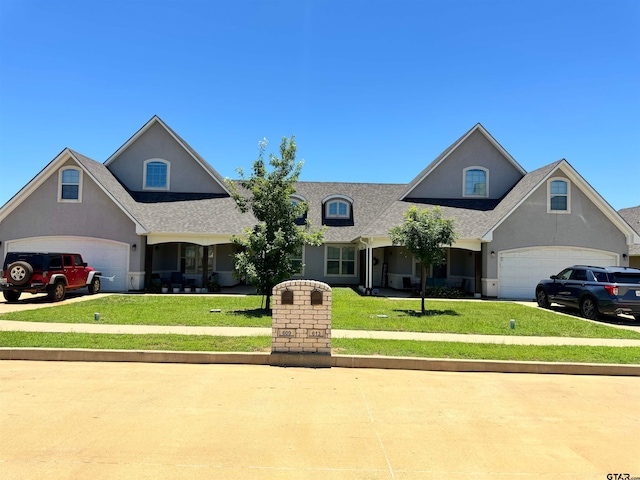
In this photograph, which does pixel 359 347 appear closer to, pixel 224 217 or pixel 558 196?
pixel 224 217

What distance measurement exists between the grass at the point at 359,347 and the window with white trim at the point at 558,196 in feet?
41.0

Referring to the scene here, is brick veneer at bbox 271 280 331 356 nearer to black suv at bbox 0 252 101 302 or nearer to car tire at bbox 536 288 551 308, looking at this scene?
black suv at bbox 0 252 101 302

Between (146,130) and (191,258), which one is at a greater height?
(146,130)

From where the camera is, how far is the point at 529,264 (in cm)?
2109

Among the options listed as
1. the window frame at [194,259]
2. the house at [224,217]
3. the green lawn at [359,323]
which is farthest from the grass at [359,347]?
the window frame at [194,259]

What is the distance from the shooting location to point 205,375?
7.38 metres

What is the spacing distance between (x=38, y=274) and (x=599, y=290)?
66.1 feet

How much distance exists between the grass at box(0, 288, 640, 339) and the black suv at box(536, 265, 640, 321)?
2.84 feet

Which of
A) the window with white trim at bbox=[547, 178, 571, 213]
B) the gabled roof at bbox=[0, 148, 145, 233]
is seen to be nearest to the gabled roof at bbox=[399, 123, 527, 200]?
the window with white trim at bbox=[547, 178, 571, 213]

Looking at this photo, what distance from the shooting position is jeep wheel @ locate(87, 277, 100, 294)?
1984 centimetres

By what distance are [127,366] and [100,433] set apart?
10.5ft

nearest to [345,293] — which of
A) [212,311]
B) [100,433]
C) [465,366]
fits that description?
[212,311]

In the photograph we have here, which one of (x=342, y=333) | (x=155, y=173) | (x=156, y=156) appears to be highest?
(x=156, y=156)

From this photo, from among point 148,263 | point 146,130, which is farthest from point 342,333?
point 146,130
